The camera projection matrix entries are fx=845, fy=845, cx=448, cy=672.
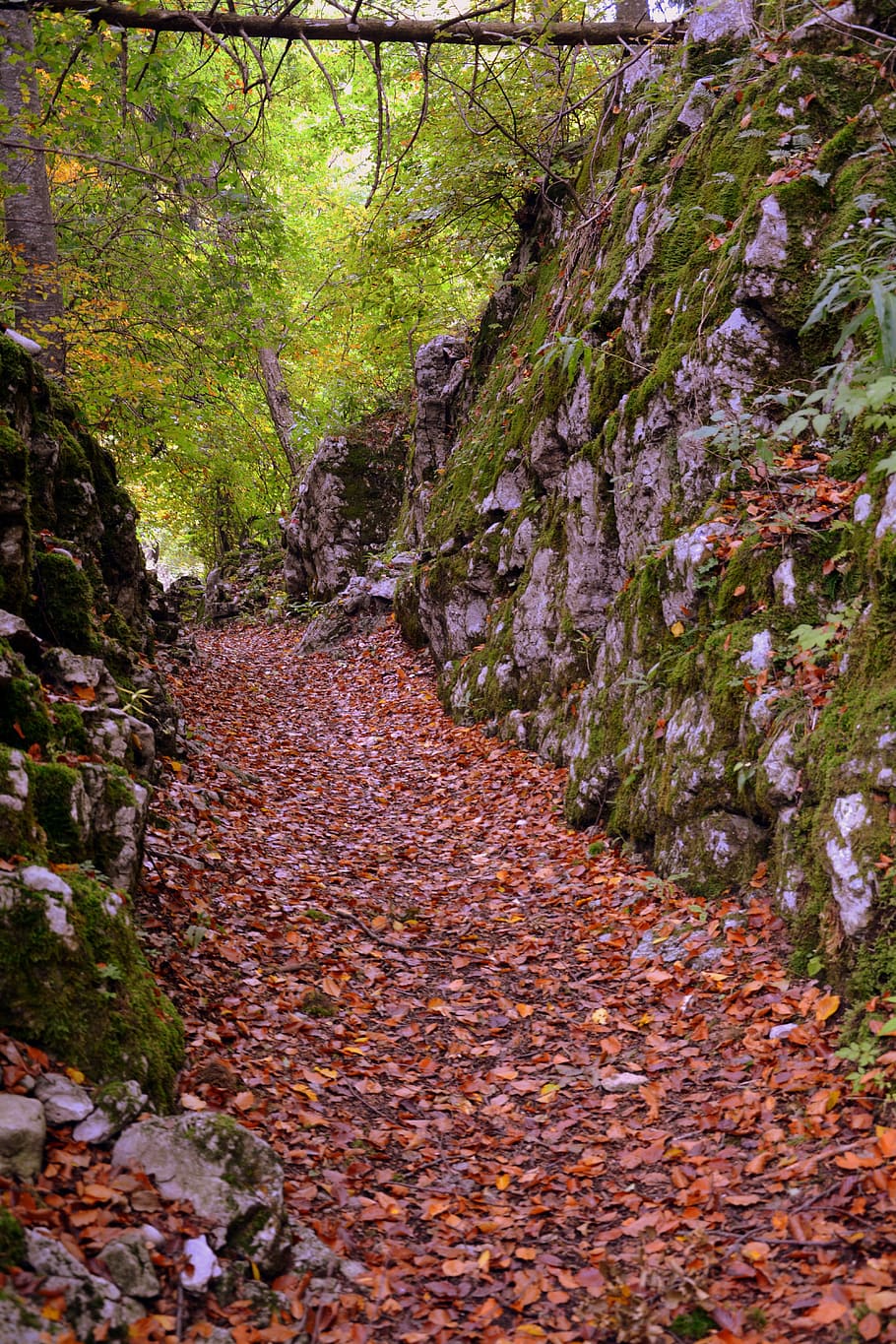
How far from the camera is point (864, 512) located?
483cm

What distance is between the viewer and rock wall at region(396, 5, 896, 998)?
455 centimetres

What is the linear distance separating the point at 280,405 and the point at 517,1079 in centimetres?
2052

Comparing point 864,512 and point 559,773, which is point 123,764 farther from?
point 864,512

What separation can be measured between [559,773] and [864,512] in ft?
13.2

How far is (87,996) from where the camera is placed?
342 centimetres

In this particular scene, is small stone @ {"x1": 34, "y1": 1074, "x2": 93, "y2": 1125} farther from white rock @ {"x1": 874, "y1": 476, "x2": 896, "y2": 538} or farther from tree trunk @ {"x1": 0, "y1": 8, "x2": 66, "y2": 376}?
tree trunk @ {"x1": 0, "y1": 8, "x2": 66, "y2": 376}

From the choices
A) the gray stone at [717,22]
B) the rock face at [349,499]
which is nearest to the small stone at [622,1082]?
the gray stone at [717,22]

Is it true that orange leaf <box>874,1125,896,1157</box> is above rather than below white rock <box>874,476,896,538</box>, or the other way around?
below

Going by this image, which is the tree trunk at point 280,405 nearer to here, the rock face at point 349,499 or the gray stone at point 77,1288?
the rock face at point 349,499

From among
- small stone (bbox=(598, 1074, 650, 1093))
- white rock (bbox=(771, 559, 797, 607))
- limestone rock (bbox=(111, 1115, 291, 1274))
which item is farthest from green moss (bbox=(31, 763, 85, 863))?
white rock (bbox=(771, 559, 797, 607))

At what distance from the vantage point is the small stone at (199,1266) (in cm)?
272

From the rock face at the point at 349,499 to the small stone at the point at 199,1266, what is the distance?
15.6m

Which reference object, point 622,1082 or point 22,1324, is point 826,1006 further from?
point 22,1324

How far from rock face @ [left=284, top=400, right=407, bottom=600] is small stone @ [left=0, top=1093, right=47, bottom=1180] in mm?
15481
